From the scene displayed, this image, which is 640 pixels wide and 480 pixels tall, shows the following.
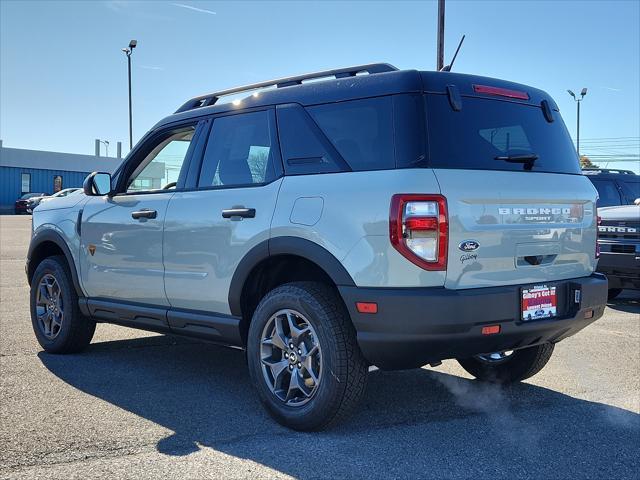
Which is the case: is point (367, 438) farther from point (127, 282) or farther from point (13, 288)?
point (13, 288)

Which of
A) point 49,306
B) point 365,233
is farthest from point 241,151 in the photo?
point 49,306

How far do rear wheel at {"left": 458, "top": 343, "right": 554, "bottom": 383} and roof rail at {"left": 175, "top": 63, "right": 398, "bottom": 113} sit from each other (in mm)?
2135

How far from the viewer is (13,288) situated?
1041cm

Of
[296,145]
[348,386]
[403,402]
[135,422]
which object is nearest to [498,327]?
[348,386]

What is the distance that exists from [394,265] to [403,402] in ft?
4.71

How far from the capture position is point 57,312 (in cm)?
622

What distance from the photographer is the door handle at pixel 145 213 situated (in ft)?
16.8

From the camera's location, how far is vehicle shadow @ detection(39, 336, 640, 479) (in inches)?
141

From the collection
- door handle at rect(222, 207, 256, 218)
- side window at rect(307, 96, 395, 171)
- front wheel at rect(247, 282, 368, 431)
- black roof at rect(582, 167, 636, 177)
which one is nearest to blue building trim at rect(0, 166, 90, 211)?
black roof at rect(582, 167, 636, 177)

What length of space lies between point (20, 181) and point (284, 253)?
54.6m

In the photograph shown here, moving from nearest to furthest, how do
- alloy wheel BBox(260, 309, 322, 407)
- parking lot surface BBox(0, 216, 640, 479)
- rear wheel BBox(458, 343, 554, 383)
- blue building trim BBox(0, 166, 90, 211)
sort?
parking lot surface BBox(0, 216, 640, 479)
alloy wheel BBox(260, 309, 322, 407)
rear wheel BBox(458, 343, 554, 383)
blue building trim BBox(0, 166, 90, 211)

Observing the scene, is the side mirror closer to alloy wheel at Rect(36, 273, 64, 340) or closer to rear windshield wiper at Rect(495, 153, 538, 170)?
alloy wheel at Rect(36, 273, 64, 340)

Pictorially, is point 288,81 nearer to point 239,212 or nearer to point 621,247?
point 239,212

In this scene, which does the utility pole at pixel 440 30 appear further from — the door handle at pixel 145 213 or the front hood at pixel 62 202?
the door handle at pixel 145 213
